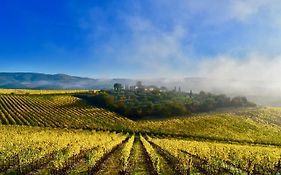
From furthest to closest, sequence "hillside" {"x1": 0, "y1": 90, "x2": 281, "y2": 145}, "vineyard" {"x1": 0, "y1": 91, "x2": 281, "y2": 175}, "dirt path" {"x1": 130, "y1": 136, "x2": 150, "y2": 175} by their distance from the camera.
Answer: "hillside" {"x1": 0, "y1": 90, "x2": 281, "y2": 145}
"vineyard" {"x1": 0, "y1": 91, "x2": 281, "y2": 175}
"dirt path" {"x1": 130, "y1": 136, "x2": 150, "y2": 175}

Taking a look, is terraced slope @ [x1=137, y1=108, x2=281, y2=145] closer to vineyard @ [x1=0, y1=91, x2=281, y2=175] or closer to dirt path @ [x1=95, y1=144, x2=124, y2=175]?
vineyard @ [x1=0, y1=91, x2=281, y2=175]

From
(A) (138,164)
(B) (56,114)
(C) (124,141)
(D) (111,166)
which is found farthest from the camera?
(B) (56,114)

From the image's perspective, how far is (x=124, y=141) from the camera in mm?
66500

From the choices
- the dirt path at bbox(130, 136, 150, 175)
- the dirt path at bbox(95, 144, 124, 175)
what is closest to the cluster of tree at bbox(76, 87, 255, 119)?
the dirt path at bbox(130, 136, 150, 175)

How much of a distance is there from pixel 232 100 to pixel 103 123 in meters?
72.9

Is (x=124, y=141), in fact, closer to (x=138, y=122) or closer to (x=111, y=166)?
(x=111, y=166)

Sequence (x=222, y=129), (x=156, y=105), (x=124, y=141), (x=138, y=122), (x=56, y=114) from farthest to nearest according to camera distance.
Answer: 1. (x=156, y=105)
2. (x=138, y=122)
3. (x=56, y=114)
4. (x=222, y=129)
5. (x=124, y=141)

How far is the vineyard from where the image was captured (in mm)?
36438

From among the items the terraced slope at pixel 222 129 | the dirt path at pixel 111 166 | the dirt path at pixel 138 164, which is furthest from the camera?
the terraced slope at pixel 222 129

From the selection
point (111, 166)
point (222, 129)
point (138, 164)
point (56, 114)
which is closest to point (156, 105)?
Answer: point (222, 129)

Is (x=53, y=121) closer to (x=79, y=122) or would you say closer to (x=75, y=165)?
(x=79, y=122)

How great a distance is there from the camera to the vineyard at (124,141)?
3644cm

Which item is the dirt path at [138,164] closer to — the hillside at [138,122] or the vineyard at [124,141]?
the vineyard at [124,141]

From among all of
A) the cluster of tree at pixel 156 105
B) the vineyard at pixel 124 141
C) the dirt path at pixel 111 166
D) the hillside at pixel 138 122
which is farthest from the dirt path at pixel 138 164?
the cluster of tree at pixel 156 105
